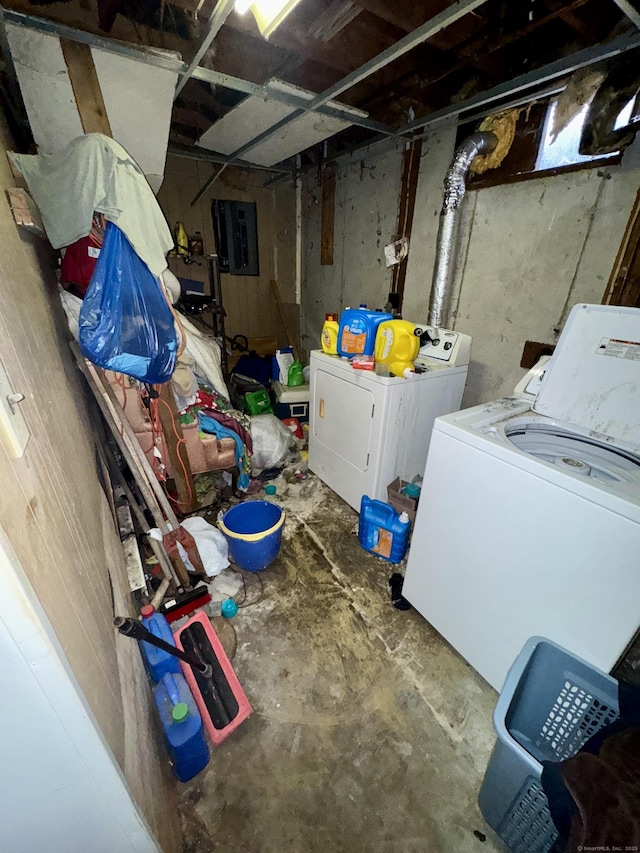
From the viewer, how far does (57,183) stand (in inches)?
53.9

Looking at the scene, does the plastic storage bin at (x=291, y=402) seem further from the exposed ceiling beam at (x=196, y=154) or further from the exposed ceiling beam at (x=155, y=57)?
the exposed ceiling beam at (x=196, y=154)

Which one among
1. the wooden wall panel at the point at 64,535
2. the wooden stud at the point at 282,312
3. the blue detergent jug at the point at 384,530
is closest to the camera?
the wooden wall panel at the point at 64,535

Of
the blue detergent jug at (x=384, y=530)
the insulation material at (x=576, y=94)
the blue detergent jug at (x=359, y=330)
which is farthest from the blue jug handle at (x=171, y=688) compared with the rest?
the insulation material at (x=576, y=94)

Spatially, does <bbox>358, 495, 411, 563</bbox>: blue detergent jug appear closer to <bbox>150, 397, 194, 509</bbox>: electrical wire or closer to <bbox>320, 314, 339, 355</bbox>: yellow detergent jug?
<bbox>320, 314, 339, 355</bbox>: yellow detergent jug

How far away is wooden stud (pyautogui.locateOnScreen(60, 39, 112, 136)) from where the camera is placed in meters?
1.36

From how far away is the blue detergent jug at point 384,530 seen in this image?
1.81 m

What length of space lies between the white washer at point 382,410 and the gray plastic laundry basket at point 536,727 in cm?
111

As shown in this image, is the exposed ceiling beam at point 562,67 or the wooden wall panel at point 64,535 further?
the exposed ceiling beam at point 562,67

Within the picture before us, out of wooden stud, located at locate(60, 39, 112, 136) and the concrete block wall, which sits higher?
wooden stud, located at locate(60, 39, 112, 136)

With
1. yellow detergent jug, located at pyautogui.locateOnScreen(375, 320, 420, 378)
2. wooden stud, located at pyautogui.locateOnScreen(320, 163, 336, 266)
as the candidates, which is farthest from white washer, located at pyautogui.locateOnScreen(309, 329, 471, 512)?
wooden stud, located at pyautogui.locateOnScreen(320, 163, 336, 266)

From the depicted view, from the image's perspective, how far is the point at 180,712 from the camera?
98 cm

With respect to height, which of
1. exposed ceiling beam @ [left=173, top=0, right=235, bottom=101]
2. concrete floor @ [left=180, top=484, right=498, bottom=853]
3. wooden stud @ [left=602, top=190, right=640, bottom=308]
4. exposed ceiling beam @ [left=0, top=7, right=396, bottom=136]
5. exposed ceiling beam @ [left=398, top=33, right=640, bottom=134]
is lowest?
concrete floor @ [left=180, top=484, right=498, bottom=853]

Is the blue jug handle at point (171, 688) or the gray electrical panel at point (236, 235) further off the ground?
the gray electrical panel at point (236, 235)

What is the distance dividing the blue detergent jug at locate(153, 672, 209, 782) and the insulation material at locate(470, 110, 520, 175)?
291 cm
